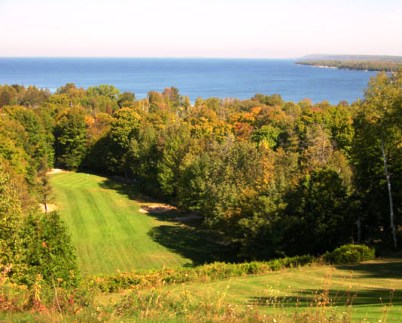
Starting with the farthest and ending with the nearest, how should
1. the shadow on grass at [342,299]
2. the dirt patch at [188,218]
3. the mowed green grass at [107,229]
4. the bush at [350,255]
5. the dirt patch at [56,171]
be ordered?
the dirt patch at [56,171] → the dirt patch at [188,218] → the mowed green grass at [107,229] → the bush at [350,255] → the shadow on grass at [342,299]

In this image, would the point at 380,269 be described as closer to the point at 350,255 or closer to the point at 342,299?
the point at 350,255

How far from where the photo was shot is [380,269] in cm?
1758

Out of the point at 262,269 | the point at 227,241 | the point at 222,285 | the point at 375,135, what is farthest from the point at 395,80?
the point at 227,241

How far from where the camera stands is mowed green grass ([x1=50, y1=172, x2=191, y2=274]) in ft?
93.2

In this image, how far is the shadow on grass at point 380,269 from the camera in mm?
16516

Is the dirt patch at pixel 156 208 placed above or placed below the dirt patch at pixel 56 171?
below

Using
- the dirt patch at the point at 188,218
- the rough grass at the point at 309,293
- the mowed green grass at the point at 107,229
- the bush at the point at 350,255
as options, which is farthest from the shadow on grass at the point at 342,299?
the dirt patch at the point at 188,218

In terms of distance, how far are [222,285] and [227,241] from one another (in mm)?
16475

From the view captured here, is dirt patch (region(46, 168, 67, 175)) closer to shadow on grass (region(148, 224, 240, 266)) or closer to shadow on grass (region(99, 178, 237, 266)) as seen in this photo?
shadow on grass (region(99, 178, 237, 266))

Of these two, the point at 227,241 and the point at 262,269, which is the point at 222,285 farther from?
the point at 227,241

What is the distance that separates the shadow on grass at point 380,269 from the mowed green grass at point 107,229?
13.0 metres

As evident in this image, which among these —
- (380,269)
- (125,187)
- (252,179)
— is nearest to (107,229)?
(252,179)

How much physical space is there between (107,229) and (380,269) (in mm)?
23364

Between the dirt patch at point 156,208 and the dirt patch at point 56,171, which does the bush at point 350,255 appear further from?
the dirt patch at point 56,171
